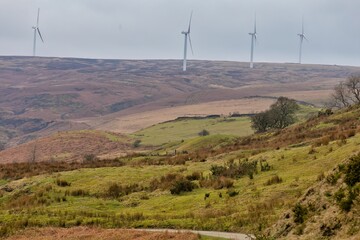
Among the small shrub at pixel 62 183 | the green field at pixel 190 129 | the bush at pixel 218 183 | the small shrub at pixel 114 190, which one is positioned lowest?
the green field at pixel 190 129

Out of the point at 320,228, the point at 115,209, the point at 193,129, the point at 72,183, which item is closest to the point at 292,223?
the point at 320,228

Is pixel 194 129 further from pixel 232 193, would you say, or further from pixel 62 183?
pixel 232 193

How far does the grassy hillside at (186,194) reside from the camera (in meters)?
23.0

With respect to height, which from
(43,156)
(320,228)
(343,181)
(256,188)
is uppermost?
(343,181)

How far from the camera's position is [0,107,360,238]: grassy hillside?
2298 centimetres

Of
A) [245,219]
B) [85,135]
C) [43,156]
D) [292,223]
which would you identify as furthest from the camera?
[85,135]

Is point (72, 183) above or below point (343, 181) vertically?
below

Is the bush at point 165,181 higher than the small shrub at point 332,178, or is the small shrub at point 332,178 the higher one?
the small shrub at point 332,178

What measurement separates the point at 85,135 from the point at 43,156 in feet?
63.7

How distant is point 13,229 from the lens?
82.0 ft

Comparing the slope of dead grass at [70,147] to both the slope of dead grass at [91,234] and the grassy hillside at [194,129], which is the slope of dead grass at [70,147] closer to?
the grassy hillside at [194,129]

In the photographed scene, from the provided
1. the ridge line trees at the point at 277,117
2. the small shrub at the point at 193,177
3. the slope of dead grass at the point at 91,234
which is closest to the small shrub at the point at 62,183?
the small shrub at the point at 193,177

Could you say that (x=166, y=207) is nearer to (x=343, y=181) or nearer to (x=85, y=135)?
(x=343, y=181)

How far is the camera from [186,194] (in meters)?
33.0
